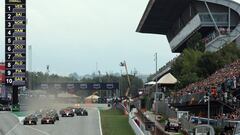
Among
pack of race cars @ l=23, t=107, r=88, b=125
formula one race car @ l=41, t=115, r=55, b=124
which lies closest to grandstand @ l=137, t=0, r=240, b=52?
pack of race cars @ l=23, t=107, r=88, b=125

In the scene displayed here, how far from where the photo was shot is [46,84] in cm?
13950

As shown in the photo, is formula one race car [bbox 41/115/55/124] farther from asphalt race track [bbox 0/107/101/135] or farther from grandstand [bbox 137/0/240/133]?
grandstand [bbox 137/0/240/133]

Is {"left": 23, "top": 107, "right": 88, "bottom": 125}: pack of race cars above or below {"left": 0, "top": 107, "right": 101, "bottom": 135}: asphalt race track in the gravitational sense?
above

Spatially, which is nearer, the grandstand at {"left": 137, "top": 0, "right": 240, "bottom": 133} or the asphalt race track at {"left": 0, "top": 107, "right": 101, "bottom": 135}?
Result: the grandstand at {"left": 137, "top": 0, "right": 240, "bottom": 133}

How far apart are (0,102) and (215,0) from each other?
41.2 meters
